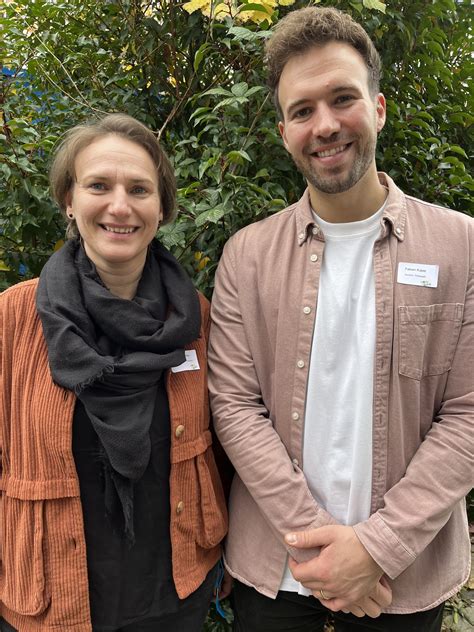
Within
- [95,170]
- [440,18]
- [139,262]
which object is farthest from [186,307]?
[440,18]

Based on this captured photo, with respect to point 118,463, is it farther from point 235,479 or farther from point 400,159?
point 400,159

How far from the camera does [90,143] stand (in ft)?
5.31

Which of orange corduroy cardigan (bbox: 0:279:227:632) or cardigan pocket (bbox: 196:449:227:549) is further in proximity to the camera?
cardigan pocket (bbox: 196:449:227:549)

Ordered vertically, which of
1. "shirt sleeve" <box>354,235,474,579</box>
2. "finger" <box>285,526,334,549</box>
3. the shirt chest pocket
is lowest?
"finger" <box>285,526,334,549</box>

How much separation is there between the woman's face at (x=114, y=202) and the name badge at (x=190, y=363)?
33 centimetres

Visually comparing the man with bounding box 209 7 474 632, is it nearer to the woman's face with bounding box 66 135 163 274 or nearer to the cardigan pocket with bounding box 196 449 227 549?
the cardigan pocket with bounding box 196 449 227 549

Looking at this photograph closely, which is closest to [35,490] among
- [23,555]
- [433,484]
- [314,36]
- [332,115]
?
[23,555]

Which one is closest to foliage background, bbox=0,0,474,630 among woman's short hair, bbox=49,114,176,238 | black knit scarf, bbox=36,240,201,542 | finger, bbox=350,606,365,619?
woman's short hair, bbox=49,114,176,238

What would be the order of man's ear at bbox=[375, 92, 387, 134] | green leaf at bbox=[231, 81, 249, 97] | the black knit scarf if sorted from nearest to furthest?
the black knit scarf, man's ear at bbox=[375, 92, 387, 134], green leaf at bbox=[231, 81, 249, 97]

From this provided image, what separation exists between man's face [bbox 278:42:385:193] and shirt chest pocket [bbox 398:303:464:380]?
1.35 feet

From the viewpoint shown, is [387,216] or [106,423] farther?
[387,216]

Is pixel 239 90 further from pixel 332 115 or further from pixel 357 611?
pixel 357 611

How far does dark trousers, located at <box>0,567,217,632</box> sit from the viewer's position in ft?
5.22

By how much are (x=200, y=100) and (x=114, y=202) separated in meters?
0.90
